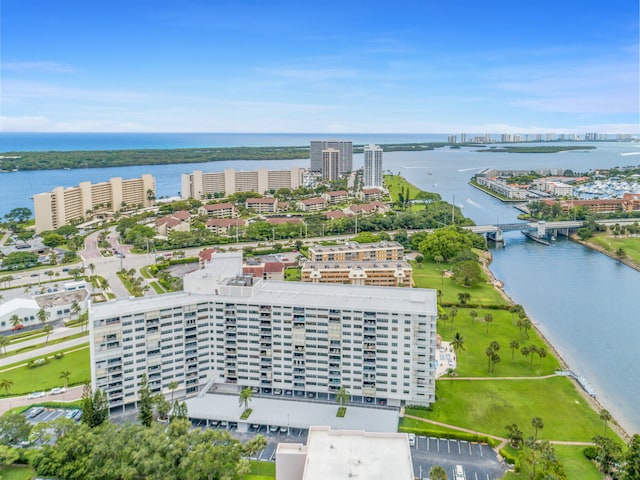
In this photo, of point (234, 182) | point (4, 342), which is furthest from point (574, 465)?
point (234, 182)

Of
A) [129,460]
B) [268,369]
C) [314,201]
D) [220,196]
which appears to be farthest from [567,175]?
[129,460]

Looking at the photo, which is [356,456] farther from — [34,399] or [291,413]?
[34,399]

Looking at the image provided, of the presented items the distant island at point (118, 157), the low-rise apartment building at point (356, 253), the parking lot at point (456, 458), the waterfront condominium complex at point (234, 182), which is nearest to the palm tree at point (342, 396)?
the parking lot at point (456, 458)

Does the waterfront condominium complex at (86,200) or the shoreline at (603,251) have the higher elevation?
the waterfront condominium complex at (86,200)

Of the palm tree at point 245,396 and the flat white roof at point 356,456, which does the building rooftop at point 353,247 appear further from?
the flat white roof at point 356,456

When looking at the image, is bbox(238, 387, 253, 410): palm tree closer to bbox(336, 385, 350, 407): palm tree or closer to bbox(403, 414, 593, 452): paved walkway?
bbox(336, 385, 350, 407): palm tree


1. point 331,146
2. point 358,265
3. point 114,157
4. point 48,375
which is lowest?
point 48,375
